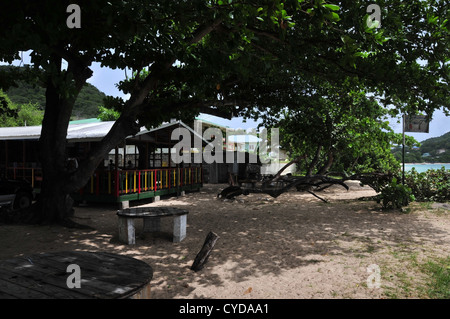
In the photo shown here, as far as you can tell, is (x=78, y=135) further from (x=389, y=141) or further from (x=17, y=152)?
(x=389, y=141)

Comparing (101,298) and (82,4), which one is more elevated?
(82,4)

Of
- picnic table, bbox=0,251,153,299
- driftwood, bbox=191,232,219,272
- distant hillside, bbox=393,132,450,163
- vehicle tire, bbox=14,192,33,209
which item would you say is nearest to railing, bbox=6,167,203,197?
vehicle tire, bbox=14,192,33,209

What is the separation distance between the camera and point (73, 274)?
2.75 m

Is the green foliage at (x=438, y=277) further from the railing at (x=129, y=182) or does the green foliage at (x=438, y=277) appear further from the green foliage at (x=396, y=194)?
the railing at (x=129, y=182)

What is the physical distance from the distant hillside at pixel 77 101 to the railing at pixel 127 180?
168ft

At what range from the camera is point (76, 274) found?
2.76m

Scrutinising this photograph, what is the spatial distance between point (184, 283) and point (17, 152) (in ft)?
57.1

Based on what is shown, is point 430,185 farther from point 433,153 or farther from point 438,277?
point 433,153

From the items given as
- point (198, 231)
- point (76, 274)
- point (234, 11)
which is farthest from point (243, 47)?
point (76, 274)

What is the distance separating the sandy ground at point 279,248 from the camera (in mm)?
4246

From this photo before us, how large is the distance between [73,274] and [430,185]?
1421 cm

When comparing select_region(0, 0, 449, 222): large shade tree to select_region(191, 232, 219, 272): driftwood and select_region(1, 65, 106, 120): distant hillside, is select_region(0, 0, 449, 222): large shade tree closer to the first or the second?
select_region(191, 232, 219, 272): driftwood

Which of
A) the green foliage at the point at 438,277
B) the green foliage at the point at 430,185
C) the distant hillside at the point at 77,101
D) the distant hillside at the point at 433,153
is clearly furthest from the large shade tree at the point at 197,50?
the distant hillside at the point at 77,101

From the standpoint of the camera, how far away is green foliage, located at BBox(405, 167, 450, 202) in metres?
12.4
